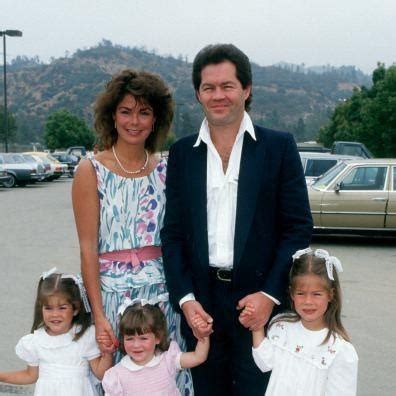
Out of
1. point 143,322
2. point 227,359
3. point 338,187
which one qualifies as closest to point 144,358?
point 143,322

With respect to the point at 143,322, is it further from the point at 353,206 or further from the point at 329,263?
the point at 353,206

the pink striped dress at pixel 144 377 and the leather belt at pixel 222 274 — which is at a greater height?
the leather belt at pixel 222 274

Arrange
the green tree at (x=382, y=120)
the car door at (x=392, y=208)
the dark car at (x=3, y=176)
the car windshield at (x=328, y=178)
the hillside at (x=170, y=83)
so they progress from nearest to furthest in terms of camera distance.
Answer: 1. the car door at (x=392, y=208)
2. the car windshield at (x=328, y=178)
3. the dark car at (x=3, y=176)
4. the green tree at (x=382, y=120)
5. the hillside at (x=170, y=83)

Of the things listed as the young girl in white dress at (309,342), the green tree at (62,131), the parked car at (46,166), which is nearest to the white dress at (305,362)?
the young girl in white dress at (309,342)

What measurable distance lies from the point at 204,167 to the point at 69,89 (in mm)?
118956

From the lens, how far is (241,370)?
286cm

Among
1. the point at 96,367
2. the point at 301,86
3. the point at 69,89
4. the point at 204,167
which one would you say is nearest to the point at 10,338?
the point at 96,367

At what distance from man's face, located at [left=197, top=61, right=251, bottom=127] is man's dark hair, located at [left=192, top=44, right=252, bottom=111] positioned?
0.02m

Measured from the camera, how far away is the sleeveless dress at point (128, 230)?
9.72ft

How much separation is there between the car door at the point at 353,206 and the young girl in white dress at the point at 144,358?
8.26m

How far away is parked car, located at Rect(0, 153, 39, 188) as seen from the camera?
2606 cm

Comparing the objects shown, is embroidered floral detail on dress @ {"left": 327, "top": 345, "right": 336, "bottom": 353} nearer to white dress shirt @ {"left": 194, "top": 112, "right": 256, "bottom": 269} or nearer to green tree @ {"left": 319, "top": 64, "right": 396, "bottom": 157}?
white dress shirt @ {"left": 194, "top": 112, "right": 256, "bottom": 269}

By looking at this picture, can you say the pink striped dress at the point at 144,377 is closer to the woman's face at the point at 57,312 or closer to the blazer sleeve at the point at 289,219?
the woman's face at the point at 57,312

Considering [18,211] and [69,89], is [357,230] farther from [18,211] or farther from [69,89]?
[69,89]
